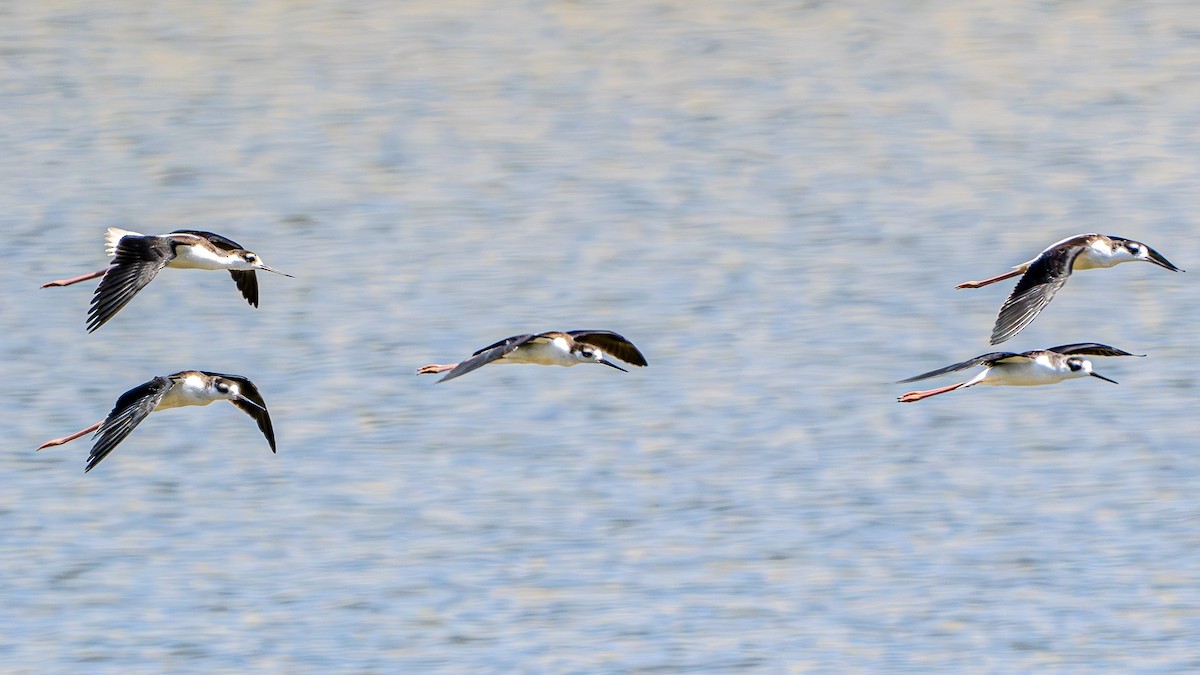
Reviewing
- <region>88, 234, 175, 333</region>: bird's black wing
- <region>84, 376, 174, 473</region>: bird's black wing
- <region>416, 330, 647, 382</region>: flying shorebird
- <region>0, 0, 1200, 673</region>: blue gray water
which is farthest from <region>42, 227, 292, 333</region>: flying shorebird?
<region>0, 0, 1200, 673</region>: blue gray water

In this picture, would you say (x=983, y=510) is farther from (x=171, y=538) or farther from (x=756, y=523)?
(x=171, y=538)

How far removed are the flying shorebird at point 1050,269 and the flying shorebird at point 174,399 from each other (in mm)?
3614

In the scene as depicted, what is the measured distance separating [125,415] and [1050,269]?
15.3 feet

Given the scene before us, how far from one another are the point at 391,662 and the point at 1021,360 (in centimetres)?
375

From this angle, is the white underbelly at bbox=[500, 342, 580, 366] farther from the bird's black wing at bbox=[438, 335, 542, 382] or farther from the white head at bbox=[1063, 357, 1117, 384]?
the white head at bbox=[1063, 357, 1117, 384]

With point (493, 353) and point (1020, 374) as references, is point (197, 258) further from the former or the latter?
point (1020, 374)

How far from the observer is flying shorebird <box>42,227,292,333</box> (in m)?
10.4

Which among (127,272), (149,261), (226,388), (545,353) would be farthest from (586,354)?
(127,272)

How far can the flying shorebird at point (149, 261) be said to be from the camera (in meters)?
10.4

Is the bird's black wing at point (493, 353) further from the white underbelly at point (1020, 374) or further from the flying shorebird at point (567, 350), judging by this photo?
the white underbelly at point (1020, 374)

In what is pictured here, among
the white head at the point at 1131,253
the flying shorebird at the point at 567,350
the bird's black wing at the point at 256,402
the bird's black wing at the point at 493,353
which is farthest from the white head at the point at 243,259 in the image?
the white head at the point at 1131,253

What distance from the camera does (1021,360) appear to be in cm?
1173

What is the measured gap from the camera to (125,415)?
10078 mm

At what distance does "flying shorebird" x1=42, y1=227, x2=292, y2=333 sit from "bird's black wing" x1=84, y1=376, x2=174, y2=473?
38 centimetres
